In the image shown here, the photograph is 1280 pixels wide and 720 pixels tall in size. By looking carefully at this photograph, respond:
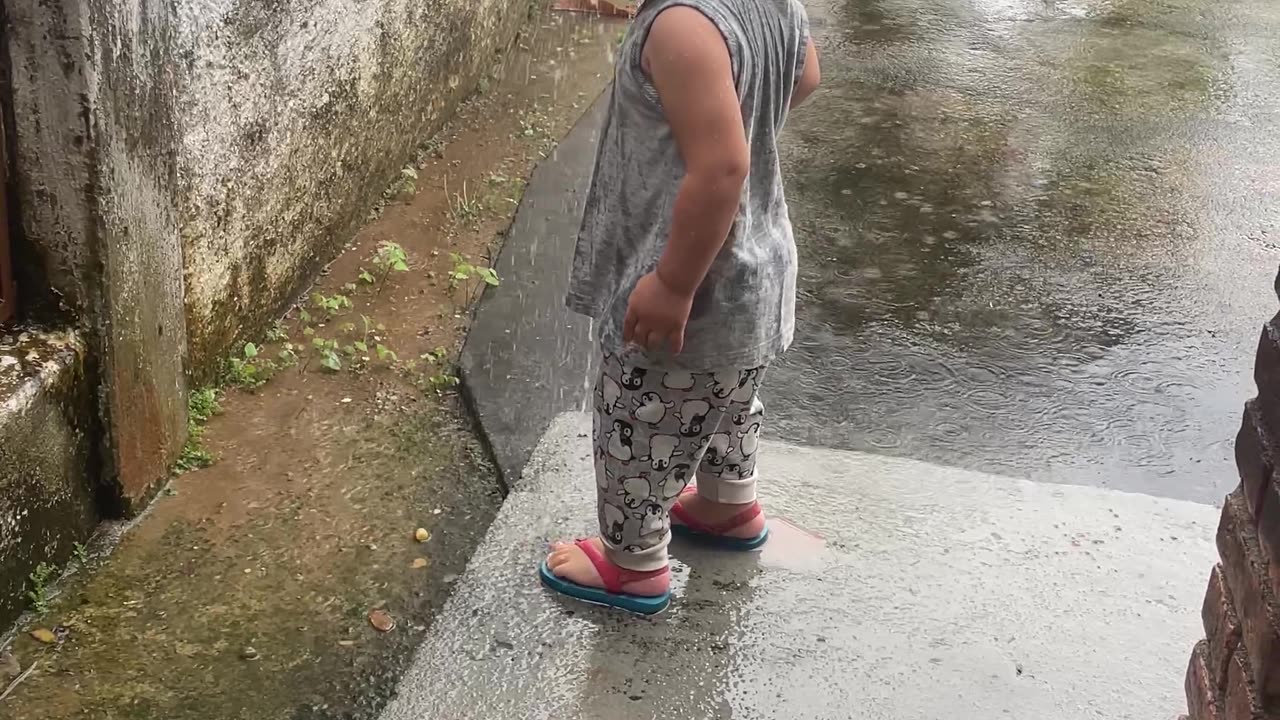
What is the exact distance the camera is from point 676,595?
2410 mm

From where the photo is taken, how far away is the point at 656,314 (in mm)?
1990

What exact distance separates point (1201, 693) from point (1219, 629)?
4.4 inches

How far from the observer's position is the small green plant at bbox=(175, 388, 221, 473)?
290 cm

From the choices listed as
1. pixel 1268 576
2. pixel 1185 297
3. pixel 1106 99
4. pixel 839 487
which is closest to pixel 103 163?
pixel 839 487

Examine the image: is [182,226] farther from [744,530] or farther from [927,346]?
[927,346]

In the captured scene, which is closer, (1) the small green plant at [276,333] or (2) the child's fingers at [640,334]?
(2) the child's fingers at [640,334]

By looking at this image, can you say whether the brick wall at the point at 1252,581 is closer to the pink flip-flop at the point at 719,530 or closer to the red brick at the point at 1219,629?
the red brick at the point at 1219,629

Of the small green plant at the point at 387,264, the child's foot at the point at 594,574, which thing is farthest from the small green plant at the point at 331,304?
the child's foot at the point at 594,574

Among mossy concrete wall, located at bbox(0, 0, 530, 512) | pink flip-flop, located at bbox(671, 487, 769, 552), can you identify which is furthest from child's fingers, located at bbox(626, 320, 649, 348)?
mossy concrete wall, located at bbox(0, 0, 530, 512)

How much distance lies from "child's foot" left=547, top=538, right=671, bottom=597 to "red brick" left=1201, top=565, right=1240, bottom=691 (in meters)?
0.95

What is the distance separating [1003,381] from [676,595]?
142 cm

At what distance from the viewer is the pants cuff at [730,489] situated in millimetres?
2473

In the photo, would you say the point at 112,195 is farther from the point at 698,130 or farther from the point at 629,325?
the point at 698,130

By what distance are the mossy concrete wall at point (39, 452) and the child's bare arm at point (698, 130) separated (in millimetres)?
1255
